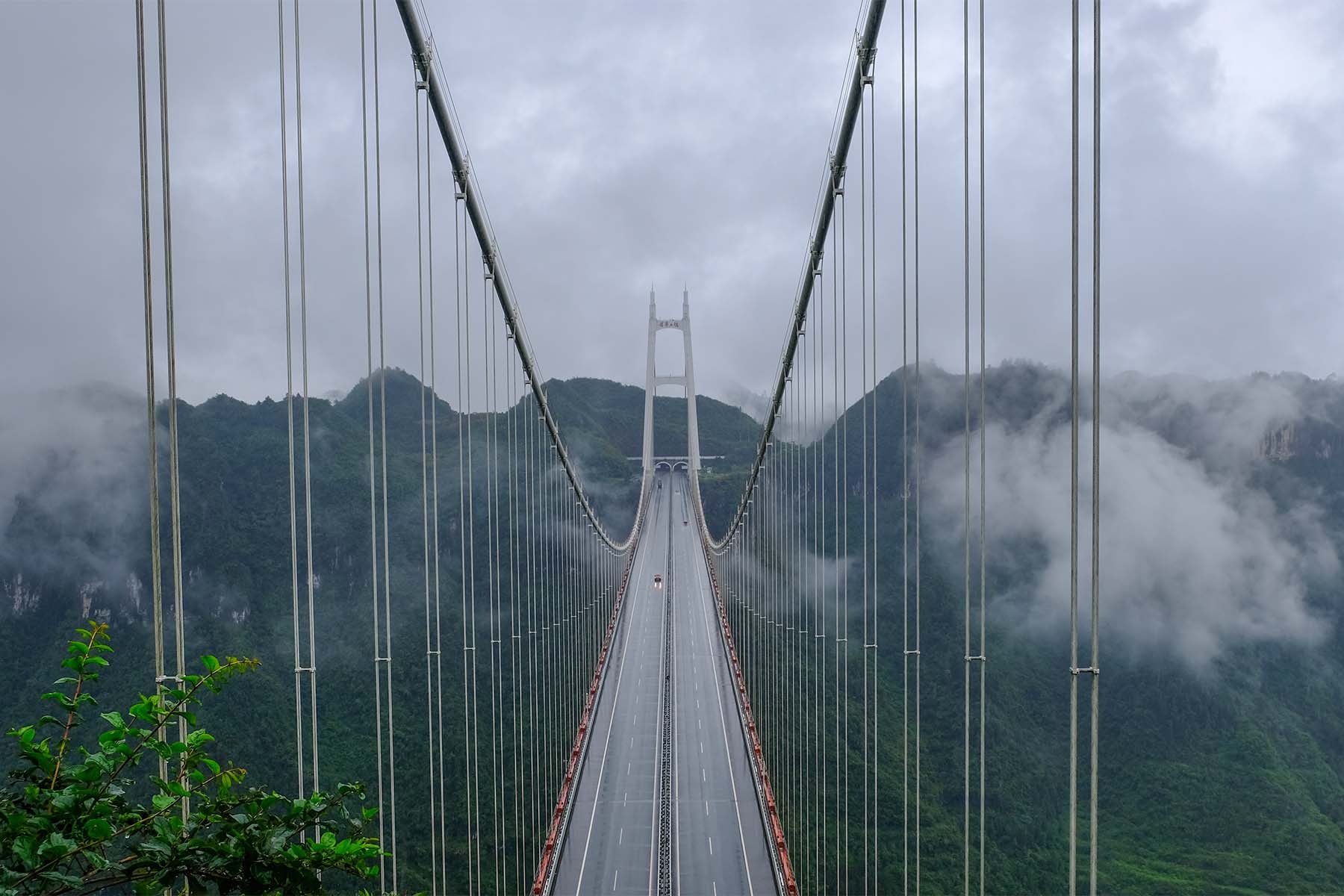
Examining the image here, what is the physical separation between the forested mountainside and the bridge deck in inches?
158

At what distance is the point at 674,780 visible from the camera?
33.4m

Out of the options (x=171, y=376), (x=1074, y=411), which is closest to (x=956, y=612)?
(x=1074, y=411)

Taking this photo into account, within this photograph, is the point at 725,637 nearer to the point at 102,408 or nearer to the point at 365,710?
the point at 365,710

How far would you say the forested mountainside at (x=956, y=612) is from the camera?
27.5 metres

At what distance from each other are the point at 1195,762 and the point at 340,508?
33.4m


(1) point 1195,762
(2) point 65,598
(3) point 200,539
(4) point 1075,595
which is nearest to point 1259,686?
(1) point 1195,762

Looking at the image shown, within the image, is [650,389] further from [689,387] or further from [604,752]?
[604,752]

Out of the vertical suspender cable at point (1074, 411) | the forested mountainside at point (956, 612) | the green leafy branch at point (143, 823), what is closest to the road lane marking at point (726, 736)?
the forested mountainside at point (956, 612)

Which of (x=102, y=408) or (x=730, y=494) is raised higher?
(x=102, y=408)

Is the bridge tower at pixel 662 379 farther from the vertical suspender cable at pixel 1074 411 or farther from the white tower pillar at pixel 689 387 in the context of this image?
the vertical suspender cable at pixel 1074 411

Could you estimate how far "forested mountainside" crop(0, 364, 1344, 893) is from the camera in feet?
90.1

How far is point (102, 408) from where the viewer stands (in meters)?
32.6

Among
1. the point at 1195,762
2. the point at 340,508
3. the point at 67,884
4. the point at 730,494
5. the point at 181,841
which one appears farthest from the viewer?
the point at 730,494

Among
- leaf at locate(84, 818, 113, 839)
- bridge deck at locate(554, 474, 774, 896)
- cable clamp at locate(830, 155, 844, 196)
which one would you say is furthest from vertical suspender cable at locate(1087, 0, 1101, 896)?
bridge deck at locate(554, 474, 774, 896)
